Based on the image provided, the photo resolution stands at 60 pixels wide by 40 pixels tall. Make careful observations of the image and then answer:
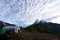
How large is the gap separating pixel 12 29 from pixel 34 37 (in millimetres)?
4253

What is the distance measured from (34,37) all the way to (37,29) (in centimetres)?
898

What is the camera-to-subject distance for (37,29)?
21.7 metres

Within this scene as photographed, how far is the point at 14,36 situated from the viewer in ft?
43.2

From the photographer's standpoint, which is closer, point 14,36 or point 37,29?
point 14,36

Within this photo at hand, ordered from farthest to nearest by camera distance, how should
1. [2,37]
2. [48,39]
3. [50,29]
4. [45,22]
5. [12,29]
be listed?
[45,22] < [50,29] < [12,29] < [2,37] < [48,39]

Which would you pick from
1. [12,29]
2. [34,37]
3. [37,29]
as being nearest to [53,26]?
[37,29]

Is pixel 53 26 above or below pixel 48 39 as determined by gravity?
above

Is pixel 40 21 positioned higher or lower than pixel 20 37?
higher

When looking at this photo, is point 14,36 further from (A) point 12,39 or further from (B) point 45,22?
(B) point 45,22

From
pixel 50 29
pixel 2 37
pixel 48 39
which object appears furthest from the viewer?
pixel 50 29

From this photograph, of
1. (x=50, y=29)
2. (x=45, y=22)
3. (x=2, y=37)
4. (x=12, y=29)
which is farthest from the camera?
(x=45, y=22)

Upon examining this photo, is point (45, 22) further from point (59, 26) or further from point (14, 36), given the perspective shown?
point (14, 36)

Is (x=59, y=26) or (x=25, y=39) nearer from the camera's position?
(x=25, y=39)

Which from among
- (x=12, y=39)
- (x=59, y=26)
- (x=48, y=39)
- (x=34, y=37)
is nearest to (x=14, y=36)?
(x=12, y=39)
